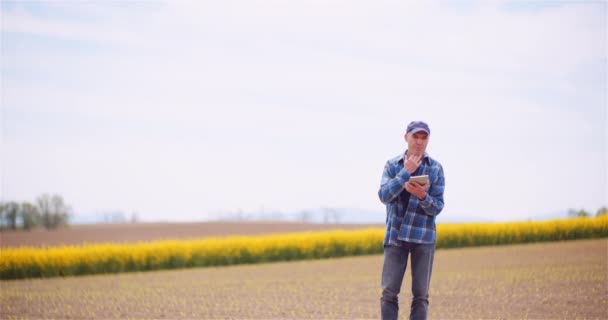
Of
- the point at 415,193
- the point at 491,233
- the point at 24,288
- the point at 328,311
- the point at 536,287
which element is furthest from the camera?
the point at 491,233

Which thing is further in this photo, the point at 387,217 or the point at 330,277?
the point at 330,277

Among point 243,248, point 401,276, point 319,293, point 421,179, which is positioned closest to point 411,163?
point 421,179

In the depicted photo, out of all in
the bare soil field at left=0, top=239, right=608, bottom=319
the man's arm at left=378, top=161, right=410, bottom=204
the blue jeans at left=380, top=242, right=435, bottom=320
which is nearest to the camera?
the man's arm at left=378, top=161, right=410, bottom=204

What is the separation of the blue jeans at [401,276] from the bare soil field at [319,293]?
10.1 feet

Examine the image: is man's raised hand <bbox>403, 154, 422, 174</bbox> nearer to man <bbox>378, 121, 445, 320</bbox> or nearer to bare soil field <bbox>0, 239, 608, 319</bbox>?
man <bbox>378, 121, 445, 320</bbox>

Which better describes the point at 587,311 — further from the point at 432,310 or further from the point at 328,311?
the point at 328,311

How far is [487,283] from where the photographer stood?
11.5 meters

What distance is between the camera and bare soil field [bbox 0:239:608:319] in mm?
8531

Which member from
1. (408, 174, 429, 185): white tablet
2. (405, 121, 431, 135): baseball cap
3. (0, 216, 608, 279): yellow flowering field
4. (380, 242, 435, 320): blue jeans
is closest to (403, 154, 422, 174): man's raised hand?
(408, 174, 429, 185): white tablet

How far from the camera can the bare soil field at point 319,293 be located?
8.53 m

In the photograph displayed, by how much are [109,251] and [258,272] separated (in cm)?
537

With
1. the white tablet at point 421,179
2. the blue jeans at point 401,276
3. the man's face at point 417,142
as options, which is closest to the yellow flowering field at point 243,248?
the blue jeans at point 401,276

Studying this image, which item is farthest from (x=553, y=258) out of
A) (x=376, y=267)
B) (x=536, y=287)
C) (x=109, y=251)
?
(x=109, y=251)

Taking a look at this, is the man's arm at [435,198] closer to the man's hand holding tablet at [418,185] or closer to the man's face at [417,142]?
the man's hand holding tablet at [418,185]
